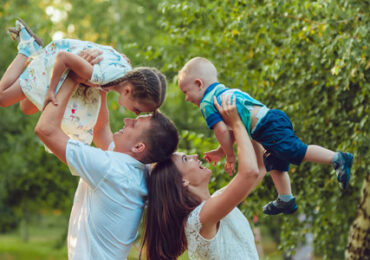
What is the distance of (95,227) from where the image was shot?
8.25ft

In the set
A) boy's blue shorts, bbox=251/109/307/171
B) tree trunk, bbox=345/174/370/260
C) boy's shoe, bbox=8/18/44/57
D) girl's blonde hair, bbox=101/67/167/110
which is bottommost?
tree trunk, bbox=345/174/370/260

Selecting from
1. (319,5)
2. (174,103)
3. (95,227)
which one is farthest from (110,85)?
(174,103)

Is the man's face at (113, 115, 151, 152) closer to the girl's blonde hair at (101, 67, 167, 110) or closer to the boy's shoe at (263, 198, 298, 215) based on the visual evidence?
the girl's blonde hair at (101, 67, 167, 110)

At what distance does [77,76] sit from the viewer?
8.77 ft

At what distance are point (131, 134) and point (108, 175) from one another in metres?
0.31

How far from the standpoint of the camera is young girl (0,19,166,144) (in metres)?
2.61

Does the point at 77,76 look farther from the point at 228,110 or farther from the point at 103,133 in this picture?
the point at 228,110

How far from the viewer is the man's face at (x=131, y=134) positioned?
2.70 metres

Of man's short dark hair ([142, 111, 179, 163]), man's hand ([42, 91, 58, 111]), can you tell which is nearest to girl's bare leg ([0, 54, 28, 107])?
man's hand ([42, 91, 58, 111])

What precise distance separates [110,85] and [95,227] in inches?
29.0

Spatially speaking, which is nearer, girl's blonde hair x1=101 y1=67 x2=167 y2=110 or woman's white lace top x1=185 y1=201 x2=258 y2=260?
woman's white lace top x1=185 y1=201 x2=258 y2=260

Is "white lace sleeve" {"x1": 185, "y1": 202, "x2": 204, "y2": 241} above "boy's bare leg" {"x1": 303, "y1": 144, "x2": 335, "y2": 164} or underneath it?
A: underneath

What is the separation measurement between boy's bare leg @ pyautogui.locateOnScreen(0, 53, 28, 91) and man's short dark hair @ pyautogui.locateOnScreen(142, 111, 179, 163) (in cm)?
81

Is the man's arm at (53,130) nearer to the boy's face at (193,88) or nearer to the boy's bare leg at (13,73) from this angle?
the boy's bare leg at (13,73)
